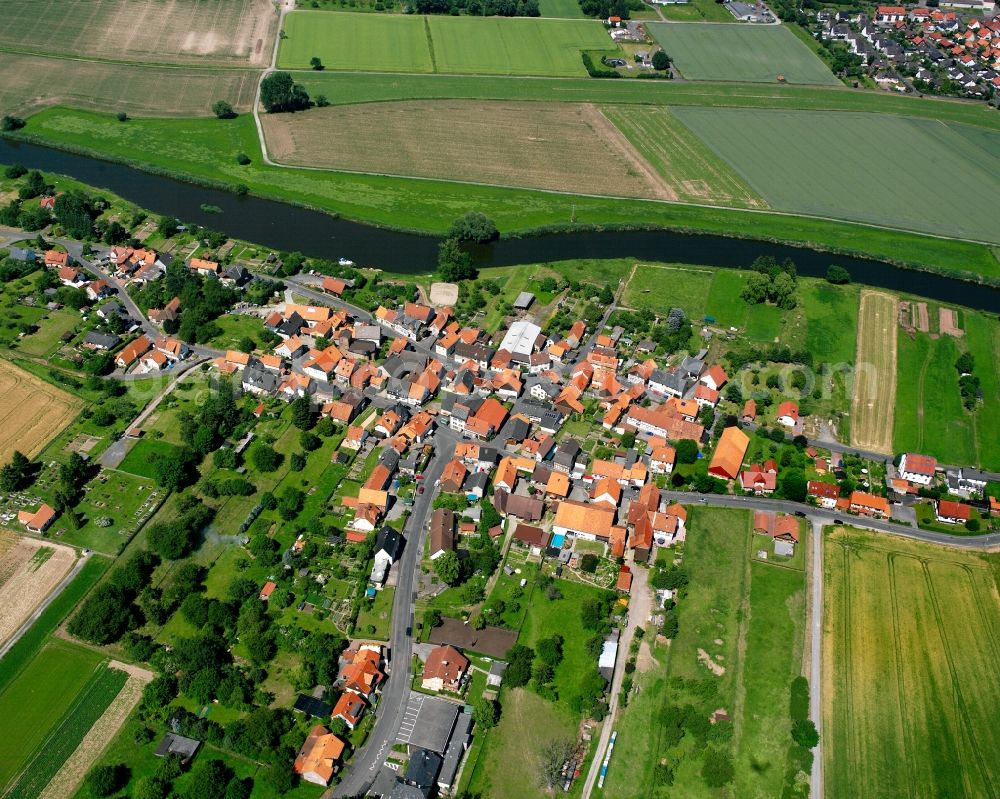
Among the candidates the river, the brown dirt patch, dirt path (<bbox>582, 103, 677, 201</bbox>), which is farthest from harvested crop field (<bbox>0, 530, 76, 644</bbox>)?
dirt path (<bbox>582, 103, 677, 201</bbox>)

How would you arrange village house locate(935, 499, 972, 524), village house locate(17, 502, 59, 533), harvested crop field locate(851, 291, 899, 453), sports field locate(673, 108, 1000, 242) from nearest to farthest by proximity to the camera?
village house locate(17, 502, 59, 533)
village house locate(935, 499, 972, 524)
harvested crop field locate(851, 291, 899, 453)
sports field locate(673, 108, 1000, 242)

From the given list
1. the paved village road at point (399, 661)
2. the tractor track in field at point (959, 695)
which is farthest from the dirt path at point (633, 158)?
the tractor track in field at point (959, 695)

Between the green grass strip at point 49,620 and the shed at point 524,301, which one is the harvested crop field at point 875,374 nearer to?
the shed at point 524,301

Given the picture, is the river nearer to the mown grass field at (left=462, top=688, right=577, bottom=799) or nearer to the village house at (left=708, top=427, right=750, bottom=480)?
the village house at (left=708, top=427, right=750, bottom=480)

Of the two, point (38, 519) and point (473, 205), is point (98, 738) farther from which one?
point (473, 205)

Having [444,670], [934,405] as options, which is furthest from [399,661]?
[934,405]
